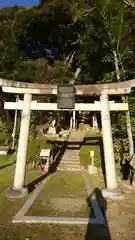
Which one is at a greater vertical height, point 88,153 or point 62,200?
point 88,153

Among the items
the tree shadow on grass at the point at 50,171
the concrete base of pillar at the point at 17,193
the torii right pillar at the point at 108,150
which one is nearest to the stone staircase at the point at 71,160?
the tree shadow on grass at the point at 50,171

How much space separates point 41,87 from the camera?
739 cm

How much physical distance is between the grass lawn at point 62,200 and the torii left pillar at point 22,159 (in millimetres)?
744

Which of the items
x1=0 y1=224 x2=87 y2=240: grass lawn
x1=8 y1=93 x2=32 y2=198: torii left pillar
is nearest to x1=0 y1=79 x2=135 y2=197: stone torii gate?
x1=8 y1=93 x2=32 y2=198: torii left pillar

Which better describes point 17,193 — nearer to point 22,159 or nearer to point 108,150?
point 22,159

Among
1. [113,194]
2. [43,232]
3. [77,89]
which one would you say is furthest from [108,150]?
[43,232]

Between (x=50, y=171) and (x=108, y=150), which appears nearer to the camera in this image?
(x=108, y=150)

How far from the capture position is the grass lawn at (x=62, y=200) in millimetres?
5493

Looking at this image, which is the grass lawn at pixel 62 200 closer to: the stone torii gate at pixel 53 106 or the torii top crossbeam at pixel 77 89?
the stone torii gate at pixel 53 106

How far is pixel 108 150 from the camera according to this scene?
7.15 m

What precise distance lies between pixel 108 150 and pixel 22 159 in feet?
9.88

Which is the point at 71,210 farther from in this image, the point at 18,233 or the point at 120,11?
the point at 120,11

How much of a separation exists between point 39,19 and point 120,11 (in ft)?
39.7

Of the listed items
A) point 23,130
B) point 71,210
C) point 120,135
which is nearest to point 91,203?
point 71,210
